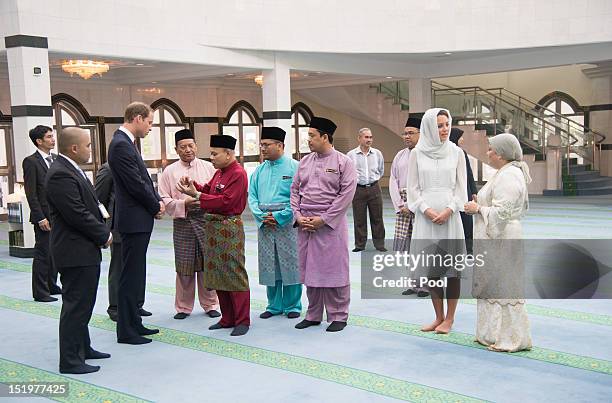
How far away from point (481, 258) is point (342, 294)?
1.18 meters

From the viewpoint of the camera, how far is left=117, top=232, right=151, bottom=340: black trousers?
4.75 meters

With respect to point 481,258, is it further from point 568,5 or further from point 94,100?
point 94,100

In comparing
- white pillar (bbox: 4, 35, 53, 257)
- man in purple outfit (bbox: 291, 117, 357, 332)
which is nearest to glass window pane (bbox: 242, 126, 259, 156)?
white pillar (bbox: 4, 35, 53, 257)

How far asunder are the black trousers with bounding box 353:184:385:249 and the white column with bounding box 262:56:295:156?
4.10m

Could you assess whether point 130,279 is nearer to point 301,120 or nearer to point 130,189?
point 130,189

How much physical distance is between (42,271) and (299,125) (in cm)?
1465

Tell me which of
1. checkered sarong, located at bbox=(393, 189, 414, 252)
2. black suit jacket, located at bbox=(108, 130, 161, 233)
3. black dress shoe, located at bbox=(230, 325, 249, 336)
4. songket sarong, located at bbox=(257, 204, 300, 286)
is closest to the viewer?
black suit jacket, located at bbox=(108, 130, 161, 233)

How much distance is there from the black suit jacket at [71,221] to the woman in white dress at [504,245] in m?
2.43

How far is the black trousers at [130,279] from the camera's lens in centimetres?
475

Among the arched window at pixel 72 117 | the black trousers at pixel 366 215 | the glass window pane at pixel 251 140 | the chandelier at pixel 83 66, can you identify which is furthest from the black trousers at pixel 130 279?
the glass window pane at pixel 251 140

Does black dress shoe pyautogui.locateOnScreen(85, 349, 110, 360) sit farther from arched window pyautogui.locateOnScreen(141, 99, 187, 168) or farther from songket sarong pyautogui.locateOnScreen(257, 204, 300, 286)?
→ arched window pyautogui.locateOnScreen(141, 99, 187, 168)

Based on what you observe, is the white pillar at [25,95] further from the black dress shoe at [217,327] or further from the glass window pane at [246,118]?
the glass window pane at [246,118]

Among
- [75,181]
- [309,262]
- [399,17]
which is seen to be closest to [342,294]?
[309,262]

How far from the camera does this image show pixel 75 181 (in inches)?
161
